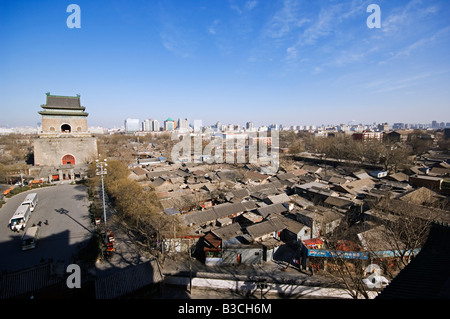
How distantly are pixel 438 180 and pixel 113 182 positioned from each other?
68.0 feet

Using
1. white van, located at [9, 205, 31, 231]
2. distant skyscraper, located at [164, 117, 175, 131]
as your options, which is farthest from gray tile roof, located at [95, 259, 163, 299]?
distant skyscraper, located at [164, 117, 175, 131]

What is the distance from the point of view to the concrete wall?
1831 cm

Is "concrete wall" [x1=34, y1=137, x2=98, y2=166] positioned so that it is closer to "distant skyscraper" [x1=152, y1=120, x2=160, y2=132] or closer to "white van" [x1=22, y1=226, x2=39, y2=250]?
"white van" [x1=22, y1=226, x2=39, y2=250]

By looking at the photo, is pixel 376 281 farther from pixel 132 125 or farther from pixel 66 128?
pixel 132 125

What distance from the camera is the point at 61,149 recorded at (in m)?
18.9

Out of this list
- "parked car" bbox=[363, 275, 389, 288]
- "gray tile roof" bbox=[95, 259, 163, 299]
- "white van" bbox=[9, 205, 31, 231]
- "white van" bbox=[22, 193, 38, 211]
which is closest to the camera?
"gray tile roof" bbox=[95, 259, 163, 299]

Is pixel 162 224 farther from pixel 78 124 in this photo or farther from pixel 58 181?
pixel 78 124

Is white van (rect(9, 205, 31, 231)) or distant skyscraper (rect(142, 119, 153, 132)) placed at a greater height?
distant skyscraper (rect(142, 119, 153, 132))

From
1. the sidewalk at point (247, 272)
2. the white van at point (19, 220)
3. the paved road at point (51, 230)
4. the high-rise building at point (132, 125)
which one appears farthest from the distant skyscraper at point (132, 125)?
the sidewalk at point (247, 272)

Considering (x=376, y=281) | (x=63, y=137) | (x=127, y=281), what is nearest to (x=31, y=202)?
(x=127, y=281)

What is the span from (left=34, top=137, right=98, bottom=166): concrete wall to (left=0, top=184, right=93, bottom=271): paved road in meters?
5.43

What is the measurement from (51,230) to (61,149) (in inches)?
483

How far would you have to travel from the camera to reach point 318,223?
9.69 m
